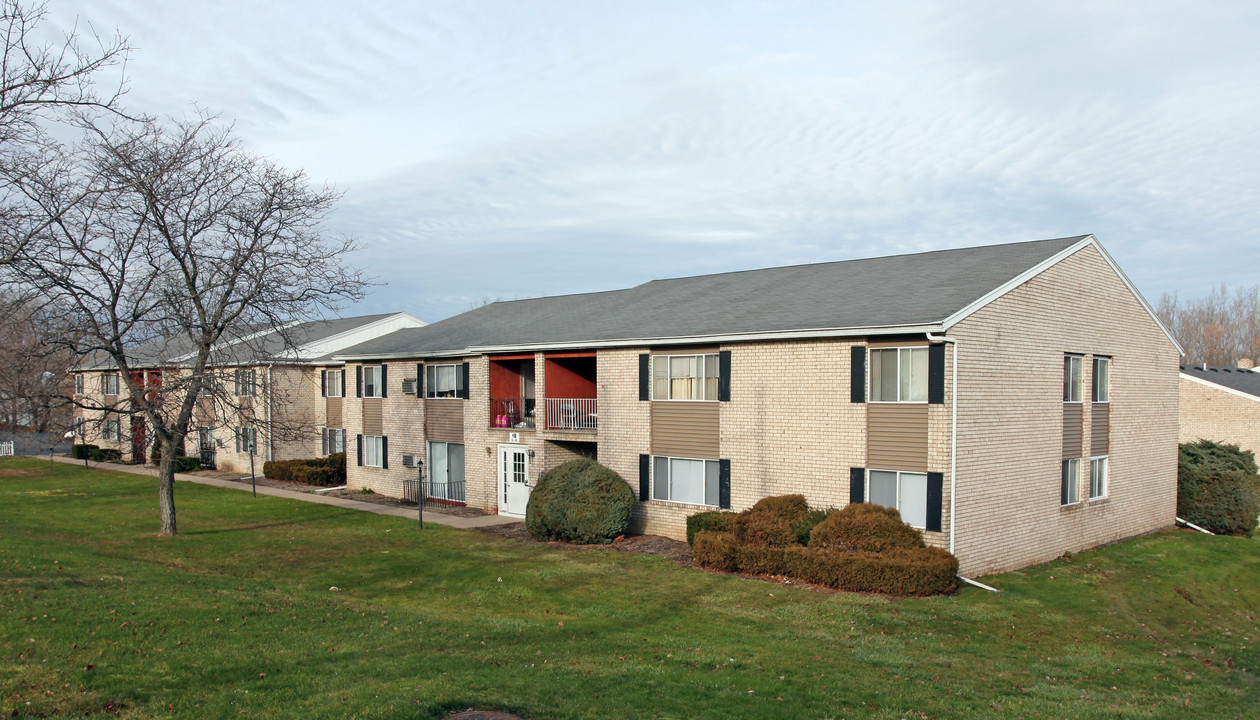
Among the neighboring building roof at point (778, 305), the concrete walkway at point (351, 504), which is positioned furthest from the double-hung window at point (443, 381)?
the concrete walkway at point (351, 504)

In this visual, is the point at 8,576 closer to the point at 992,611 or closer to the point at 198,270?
the point at 198,270

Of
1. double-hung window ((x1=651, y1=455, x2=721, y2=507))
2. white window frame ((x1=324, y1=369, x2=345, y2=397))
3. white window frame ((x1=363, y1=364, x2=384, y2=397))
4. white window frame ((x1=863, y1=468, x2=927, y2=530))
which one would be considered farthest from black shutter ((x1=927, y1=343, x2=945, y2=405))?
white window frame ((x1=324, y1=369, x2=345, y2=397))

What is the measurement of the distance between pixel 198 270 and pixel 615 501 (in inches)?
480

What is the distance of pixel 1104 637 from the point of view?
13531mm

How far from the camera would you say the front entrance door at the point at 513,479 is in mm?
25281

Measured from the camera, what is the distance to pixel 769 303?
855 inches

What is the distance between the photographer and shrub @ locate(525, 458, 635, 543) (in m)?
21.1

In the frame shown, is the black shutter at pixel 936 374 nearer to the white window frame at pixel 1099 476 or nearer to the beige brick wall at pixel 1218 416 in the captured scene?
the white window frame at pixel 1099 476

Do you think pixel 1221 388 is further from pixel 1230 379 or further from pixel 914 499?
pixel 914 499

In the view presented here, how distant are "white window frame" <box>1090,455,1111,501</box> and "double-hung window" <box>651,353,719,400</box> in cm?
1040

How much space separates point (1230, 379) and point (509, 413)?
101 feet

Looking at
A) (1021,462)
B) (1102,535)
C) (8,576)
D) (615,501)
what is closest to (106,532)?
(8,576)

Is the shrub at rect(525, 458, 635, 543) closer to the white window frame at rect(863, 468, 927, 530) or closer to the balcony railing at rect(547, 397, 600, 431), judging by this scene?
the balcony railing at rect(547, 397, 600, 431)

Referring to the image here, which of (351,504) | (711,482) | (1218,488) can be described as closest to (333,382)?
(351,504)
